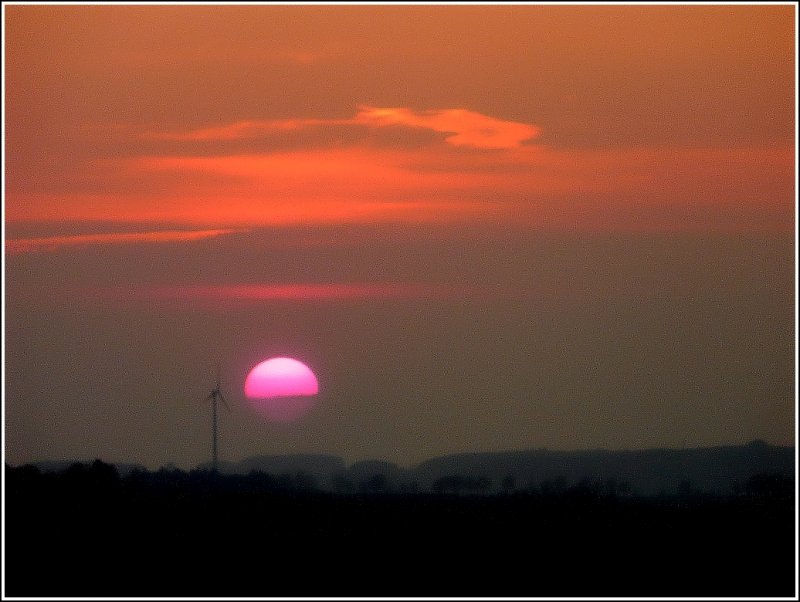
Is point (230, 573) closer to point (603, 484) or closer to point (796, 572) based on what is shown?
point (796, 572)

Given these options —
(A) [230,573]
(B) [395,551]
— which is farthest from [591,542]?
(A) [230,573]

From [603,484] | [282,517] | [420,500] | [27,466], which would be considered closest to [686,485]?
[603,484]

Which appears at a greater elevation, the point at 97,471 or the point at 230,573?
the point at 97,471

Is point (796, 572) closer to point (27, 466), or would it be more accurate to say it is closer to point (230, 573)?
point (230, 573)

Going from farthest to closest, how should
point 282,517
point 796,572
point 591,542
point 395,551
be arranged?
point 282,517
point 591,542
point 395,551
point 796,572

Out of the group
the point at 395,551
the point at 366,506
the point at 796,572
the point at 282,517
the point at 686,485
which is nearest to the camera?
the point at 796,572

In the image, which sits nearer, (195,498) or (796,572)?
(796,572)
